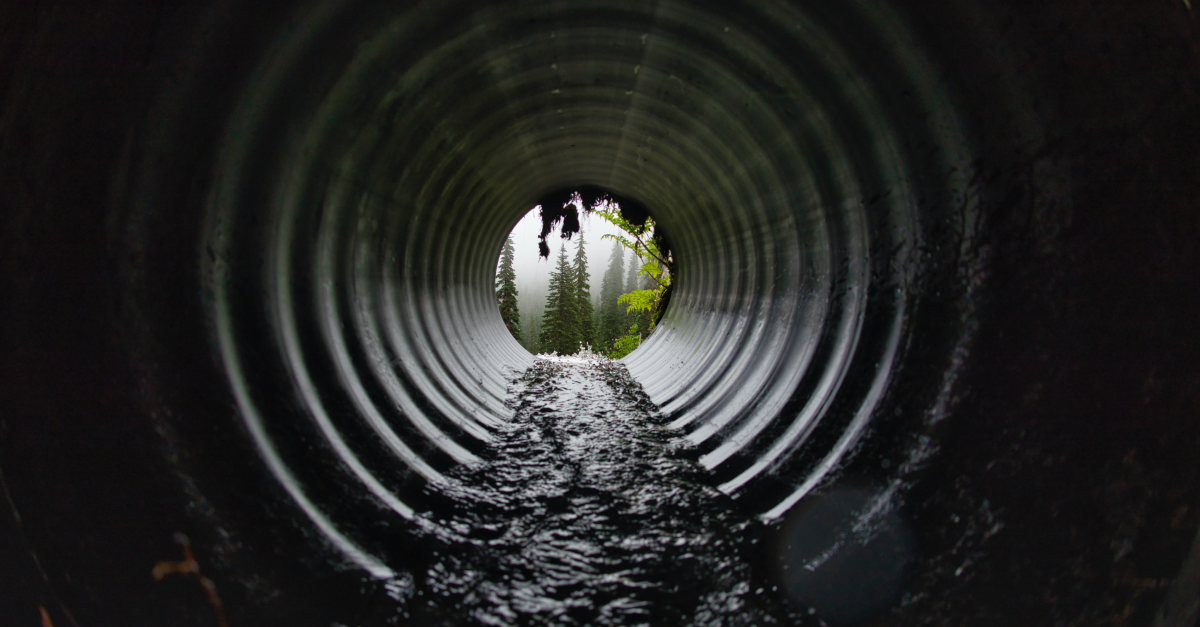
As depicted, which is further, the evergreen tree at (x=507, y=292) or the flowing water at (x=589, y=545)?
the evergreen tree at (x=507, y=292)

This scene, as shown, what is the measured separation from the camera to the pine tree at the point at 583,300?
137 ft

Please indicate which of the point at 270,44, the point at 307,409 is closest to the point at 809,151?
the point at 270,44

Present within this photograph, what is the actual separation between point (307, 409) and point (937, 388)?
2.83m

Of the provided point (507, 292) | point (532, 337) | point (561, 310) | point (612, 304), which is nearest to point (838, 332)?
point (507, 292)

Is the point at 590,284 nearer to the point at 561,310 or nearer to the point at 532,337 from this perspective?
the point at 561,310

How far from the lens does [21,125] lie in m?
1.66

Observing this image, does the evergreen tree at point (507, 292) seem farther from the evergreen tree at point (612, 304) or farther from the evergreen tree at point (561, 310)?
the evergreen tree at point (612, 304)

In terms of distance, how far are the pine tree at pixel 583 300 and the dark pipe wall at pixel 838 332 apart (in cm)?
3855

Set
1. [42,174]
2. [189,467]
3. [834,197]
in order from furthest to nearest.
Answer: [834,197]
[189,467]
[42,174]

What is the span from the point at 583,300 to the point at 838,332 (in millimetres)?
40236

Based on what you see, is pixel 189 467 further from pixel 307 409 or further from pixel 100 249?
pixel 100 249

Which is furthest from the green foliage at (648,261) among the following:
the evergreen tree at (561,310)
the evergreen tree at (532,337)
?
the evergreen tree at (532,337)

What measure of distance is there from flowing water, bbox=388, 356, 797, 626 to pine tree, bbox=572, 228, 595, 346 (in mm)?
37451

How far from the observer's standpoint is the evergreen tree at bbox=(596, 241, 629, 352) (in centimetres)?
4953
